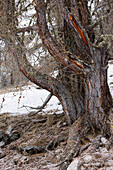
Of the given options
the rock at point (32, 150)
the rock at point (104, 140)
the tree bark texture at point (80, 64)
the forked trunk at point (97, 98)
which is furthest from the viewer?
the rock at point (32, 150)

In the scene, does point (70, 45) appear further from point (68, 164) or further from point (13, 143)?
point (13, 143)

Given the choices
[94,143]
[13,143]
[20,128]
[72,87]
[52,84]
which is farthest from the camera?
[20,128]

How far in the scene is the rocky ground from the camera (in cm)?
235

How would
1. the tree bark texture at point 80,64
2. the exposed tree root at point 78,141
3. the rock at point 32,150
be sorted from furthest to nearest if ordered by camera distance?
the rock at point 32,150 → the tree bark texture at point 80,64 → the exposed tree root at point 78,141

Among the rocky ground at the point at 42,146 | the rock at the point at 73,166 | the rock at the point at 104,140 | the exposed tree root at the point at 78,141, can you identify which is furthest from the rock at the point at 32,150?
the rock at the point at 104,140

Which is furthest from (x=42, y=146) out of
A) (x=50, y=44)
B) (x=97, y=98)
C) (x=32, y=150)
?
(x=50, y=44)

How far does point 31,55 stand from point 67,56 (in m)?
0.72

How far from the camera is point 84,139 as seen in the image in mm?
3197

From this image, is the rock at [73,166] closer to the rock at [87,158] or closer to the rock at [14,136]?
the rock at [87,158]

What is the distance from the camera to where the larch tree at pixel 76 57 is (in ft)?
9.62

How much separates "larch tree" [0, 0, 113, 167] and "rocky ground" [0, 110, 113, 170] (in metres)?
0.35

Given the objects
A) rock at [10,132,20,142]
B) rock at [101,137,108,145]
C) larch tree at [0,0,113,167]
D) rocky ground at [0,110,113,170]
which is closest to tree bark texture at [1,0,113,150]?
larch tree at [0,0,113,167]

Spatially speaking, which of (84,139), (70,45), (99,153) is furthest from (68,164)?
(70,45)

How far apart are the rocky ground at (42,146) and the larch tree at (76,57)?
0.35 metres
